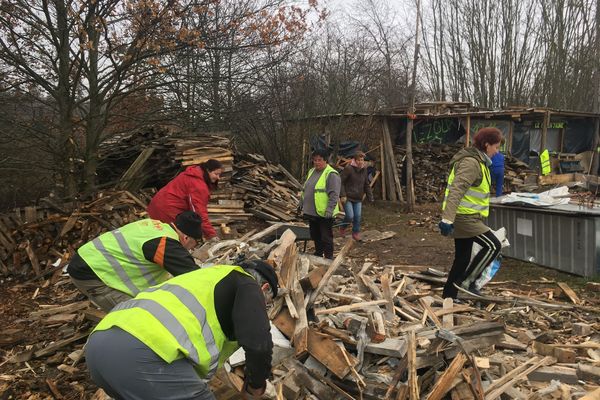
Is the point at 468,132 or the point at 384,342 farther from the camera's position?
the point at 468,132

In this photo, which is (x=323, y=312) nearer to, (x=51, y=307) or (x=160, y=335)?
(x=160, y=335)

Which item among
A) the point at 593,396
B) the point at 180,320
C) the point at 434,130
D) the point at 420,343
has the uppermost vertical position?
the point at 434,130

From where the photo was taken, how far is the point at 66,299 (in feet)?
21.7

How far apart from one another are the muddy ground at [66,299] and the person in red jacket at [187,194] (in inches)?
58.1

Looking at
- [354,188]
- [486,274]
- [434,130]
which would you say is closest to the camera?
[486,274]

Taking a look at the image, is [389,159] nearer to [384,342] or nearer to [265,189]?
[265,189]

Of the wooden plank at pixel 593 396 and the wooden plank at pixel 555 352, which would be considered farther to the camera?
the wooden plank at pixel 555 352

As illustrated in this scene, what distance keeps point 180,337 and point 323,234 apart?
194 inches

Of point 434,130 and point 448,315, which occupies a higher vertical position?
point 434,130

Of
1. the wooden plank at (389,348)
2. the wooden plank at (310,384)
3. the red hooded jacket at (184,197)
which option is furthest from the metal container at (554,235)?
the red hooded jacket at (184,197)

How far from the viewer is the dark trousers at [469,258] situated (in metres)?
5.03

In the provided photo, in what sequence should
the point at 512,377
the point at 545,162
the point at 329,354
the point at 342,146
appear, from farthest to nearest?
1. the point at 342,146
2. the point at 545,162
3. the point at 512,377
4. the point at 329,354

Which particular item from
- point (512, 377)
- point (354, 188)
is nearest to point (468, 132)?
point (354, 188)

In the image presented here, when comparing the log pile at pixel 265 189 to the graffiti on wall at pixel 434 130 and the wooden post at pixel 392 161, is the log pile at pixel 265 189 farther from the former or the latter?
the graffiti on wall at pixel 434 130
